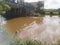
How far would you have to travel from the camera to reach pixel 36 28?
172cm

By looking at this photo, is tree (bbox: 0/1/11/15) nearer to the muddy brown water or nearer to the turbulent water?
the muddy brown water

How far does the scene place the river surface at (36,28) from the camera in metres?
1.63

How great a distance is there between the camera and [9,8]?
182 centimetres

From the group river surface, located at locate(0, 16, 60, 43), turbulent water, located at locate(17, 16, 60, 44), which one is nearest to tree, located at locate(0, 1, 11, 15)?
river surface, located at locate(0, 16, 60, 43)

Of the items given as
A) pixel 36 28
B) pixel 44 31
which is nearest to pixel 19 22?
pixel 36 28

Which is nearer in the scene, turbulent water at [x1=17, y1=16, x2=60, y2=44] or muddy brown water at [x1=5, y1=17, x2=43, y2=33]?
turbulent water at [x1=17, y1=16, x2=60, y2=44]

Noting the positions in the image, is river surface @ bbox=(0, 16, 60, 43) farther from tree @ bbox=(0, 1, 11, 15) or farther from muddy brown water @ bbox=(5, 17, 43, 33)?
tree @ bbox=(0, 1, 11, 15)

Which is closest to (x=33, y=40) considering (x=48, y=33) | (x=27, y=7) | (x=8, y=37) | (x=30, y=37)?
(x=30, y=37)

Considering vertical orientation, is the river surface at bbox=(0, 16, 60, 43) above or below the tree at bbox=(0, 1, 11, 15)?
below

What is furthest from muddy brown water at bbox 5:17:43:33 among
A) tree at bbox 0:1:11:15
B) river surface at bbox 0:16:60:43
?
tree at bbox 0:1:11:15

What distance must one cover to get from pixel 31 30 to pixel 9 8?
0.41 meters

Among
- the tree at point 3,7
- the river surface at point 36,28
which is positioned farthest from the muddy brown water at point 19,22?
the tree at point 3,7

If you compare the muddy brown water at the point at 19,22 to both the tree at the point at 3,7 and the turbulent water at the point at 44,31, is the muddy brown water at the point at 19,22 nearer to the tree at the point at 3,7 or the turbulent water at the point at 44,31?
the turbulent water at the point at 44,31

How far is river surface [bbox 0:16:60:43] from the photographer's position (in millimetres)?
1626
